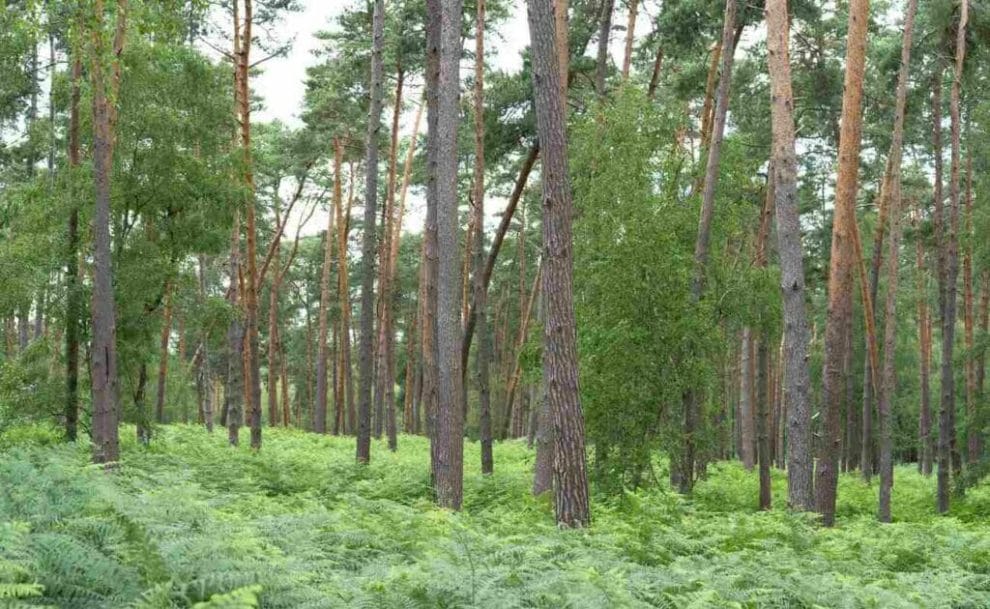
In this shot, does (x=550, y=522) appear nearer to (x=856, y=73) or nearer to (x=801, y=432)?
(x=801, y=432)

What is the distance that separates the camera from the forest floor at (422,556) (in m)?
4.89

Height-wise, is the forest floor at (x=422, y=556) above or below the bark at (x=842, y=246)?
below

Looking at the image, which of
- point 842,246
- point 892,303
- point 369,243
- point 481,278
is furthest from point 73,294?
point 892,303

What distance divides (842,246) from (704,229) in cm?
374

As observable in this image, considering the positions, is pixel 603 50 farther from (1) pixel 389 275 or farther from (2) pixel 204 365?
(2) pixel 204 365

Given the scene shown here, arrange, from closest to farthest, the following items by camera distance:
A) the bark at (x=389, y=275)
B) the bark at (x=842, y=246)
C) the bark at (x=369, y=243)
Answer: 1. the bark at (x=842, y=246)
2. the bark at (x=369, y=243)
3. the bark at (x=389, y=275)

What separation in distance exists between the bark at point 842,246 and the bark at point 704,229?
9.52 ft

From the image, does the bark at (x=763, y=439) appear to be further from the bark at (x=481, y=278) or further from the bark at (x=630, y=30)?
the bark at (x=630, y=30)

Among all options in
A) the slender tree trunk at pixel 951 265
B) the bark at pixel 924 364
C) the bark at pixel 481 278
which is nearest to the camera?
the bark at pixel 481 278

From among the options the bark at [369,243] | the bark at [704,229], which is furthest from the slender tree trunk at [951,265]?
the bark at [369,243]

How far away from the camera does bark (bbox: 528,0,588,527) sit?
9133 millimetres

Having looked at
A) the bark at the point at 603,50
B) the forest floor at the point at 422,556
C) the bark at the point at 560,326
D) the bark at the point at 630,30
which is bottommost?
the forest floor at the point at 422,556

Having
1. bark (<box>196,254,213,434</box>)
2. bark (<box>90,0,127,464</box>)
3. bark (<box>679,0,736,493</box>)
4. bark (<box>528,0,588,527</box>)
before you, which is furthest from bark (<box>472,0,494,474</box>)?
bark (<box>528,0,588,527</box>)

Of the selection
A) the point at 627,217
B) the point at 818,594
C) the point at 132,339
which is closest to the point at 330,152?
the point at 132,339
